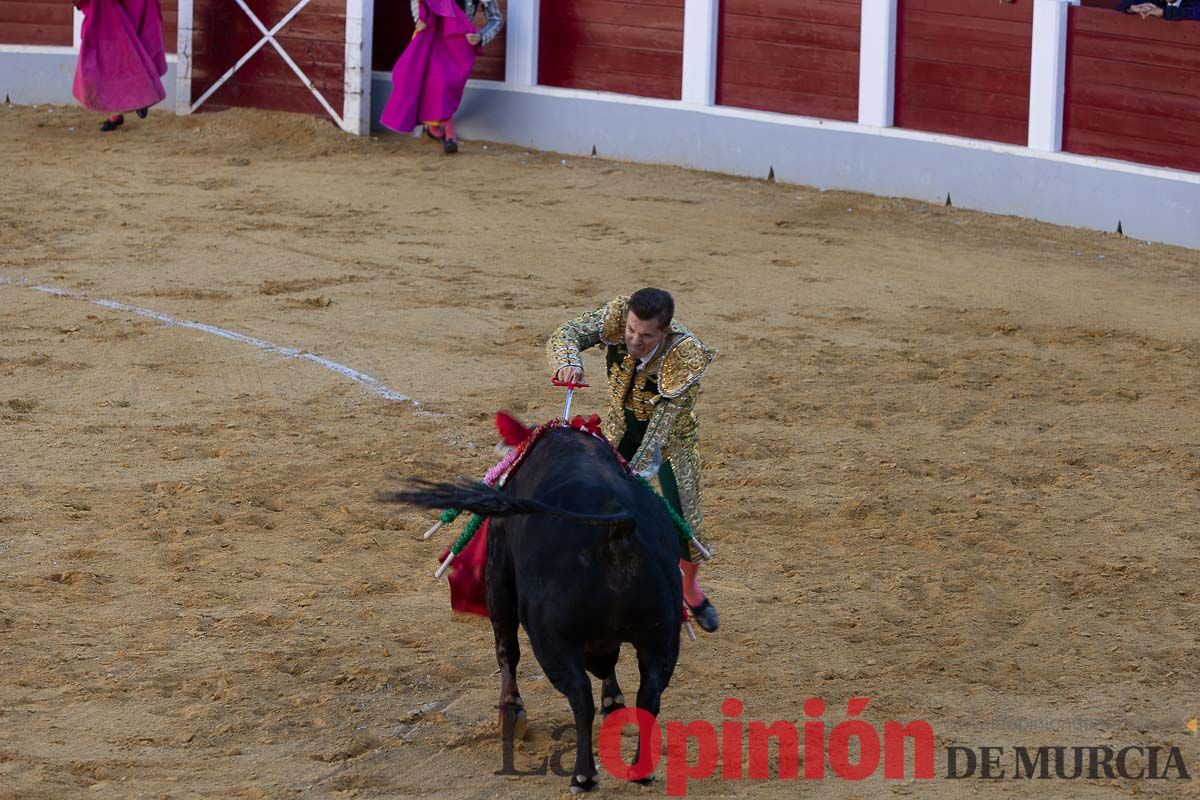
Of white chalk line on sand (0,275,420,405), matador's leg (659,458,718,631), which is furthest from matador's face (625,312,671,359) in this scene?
white chalk line on sand (0,275,420,405)

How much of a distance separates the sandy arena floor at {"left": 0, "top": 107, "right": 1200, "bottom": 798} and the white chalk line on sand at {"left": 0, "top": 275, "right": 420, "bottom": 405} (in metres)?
0.06

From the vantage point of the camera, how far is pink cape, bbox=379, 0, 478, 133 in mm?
12070

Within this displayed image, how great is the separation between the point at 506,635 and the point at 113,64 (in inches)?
396

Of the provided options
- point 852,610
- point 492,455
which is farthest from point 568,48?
point 852,610

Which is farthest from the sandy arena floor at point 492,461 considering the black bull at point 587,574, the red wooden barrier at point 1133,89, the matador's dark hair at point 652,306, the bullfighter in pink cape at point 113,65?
the bullfighter in pink cape at point 113,65

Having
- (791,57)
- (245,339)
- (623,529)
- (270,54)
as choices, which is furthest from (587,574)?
(270,54)

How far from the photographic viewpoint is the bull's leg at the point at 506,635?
12.4 feet

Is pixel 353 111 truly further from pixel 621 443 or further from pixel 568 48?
pixel 621 443

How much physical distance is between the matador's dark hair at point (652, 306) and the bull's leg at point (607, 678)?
80 centimetres

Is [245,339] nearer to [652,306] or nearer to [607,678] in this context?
[652,306]

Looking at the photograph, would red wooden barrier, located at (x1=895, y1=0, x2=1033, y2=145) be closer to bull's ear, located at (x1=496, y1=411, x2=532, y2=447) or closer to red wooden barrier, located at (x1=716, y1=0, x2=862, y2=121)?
red wooden barrier, located at (x1=716, y1=0, x2=862, y2=121)

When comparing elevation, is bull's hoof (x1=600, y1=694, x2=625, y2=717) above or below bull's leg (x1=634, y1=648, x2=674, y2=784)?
below

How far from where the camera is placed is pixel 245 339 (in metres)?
7.45

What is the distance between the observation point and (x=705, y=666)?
4.33 meters
